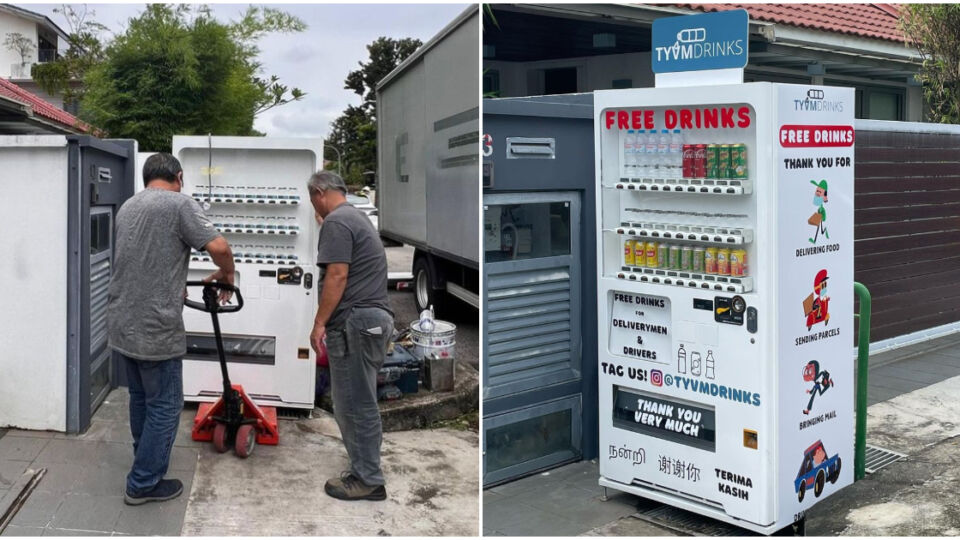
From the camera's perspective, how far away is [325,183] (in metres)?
5.91

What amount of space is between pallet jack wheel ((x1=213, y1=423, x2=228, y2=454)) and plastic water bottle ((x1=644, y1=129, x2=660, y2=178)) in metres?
3.24

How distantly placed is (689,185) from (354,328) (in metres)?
2.13

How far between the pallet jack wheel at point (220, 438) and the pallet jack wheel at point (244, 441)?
8cm

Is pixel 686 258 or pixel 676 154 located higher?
pixel 676 154

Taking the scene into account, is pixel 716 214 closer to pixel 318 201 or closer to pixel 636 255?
pixel 636 255

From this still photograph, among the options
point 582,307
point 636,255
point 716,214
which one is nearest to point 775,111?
point 716,214

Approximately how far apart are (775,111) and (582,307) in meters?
2.10

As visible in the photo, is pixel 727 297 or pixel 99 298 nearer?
pixel 727 297

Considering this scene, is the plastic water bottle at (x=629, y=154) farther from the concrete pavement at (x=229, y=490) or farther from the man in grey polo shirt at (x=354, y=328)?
the concrete pavement at (x=229, y=490)

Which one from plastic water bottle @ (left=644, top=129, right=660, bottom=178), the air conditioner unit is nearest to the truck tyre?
plastic water bottle @ (left=644, top=129, right=660, bottom=178)

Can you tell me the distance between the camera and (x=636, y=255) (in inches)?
220

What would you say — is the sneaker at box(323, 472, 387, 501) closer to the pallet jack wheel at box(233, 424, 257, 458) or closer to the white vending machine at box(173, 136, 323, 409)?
the pallet jack wheel at box(233, 424, 257, 458)

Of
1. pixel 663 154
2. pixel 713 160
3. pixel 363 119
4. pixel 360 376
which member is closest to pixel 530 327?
pixel 360 376

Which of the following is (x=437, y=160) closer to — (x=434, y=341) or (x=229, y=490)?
(x=434, y=341)
